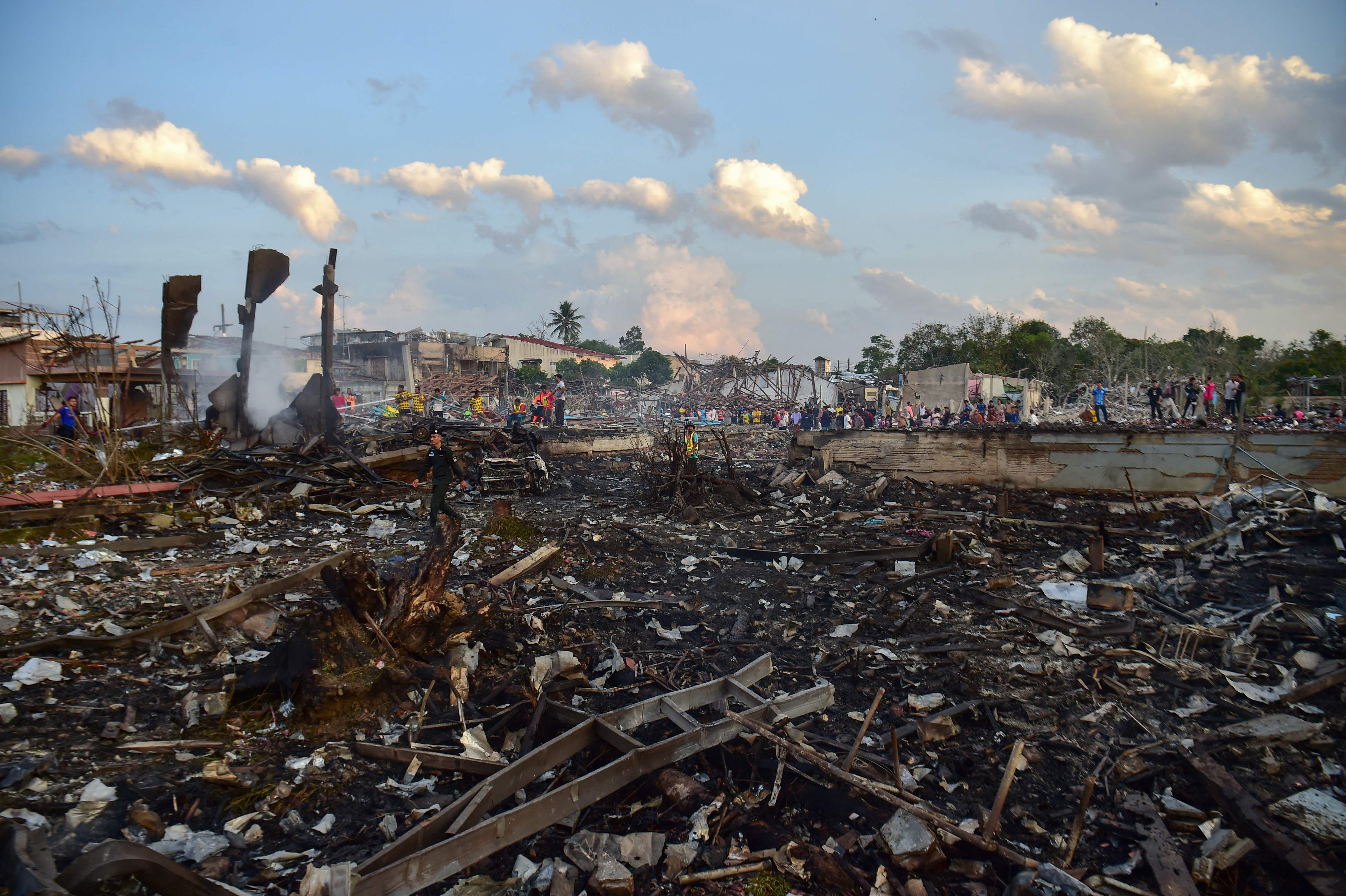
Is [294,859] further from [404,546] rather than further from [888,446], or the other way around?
[888,446]

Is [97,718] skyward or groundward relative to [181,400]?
groundward

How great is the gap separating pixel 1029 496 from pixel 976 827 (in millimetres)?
8548

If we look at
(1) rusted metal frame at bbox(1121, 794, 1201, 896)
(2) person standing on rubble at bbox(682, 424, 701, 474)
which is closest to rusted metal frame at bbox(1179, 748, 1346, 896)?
(1) rusted metal frame at bbox(1121, 794, 1201, 896)

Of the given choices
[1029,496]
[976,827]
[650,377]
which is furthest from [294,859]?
[650,377]

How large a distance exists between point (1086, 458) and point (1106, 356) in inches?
972

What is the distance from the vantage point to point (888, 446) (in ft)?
39.2

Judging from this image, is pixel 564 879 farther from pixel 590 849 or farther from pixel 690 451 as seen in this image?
pixel 690 451

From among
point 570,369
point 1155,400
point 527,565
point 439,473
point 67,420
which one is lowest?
point 527,565

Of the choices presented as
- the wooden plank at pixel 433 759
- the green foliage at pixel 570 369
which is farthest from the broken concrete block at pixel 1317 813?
the green foliage at pixel 570 369

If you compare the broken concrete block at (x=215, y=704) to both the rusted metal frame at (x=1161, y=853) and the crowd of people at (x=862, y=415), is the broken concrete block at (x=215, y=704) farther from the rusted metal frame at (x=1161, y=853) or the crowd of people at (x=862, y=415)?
the crowd of people at (x=862, y=415)

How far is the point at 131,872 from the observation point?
202 cm

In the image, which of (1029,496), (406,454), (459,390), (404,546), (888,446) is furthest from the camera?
(459,390)

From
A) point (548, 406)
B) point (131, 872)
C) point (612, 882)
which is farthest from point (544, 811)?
point (548, 406)

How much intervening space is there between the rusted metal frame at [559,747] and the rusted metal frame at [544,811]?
98 mm
